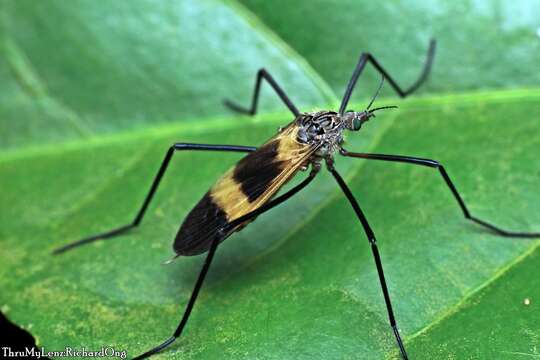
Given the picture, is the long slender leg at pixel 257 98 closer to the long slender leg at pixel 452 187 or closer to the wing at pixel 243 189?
the wing at pixel 243 189

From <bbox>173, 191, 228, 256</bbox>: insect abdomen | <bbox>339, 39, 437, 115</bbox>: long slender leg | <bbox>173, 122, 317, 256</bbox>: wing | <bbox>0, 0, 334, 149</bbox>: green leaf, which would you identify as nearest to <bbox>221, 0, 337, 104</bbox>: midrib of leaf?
<bbox>0, 0, 334, 149</bbox>: green leaf

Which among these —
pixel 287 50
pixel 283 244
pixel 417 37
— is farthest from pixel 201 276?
pixel 417 37

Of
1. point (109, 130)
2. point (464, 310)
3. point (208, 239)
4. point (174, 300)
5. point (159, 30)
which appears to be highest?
point (159, 30)

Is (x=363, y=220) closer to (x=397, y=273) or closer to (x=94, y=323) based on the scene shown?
(x=397, y=273)

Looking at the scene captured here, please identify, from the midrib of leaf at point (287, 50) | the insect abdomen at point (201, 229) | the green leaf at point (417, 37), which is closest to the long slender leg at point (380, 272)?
the insect abdomen at point (201, 229)

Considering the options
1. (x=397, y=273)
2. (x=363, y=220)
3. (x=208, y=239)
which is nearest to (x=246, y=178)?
(x=208, y=239)

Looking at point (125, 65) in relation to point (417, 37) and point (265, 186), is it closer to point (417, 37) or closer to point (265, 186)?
point (265, 186)
